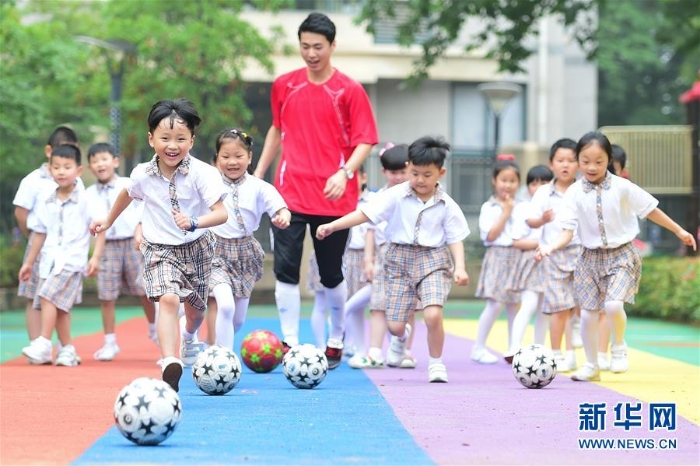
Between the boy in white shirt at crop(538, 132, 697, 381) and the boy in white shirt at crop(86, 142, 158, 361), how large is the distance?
12.9ft

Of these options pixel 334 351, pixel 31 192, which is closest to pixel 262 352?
pixel 334 351

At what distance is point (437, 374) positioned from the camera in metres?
8.36

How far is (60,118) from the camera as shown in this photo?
2195 cm

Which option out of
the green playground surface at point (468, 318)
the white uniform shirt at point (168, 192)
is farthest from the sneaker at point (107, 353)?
the white uniform shirt at point (168, 192)

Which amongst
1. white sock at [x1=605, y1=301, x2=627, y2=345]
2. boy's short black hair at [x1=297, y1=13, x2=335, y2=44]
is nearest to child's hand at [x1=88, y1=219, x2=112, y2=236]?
boy's short black hair at [x1=297, y1=13, x2=335, y2=44]

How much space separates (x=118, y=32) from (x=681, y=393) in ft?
55.8

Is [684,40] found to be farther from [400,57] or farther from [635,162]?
[400,57]

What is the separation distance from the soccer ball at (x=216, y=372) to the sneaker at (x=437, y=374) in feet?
5.37

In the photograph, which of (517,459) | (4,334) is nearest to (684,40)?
(4,334)

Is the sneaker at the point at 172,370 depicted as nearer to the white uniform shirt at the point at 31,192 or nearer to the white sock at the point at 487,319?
the white uniform shirt at the point at 31,192

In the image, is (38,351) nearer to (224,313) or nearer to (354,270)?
(224,313)

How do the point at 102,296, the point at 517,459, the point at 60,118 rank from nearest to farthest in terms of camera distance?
the point at 517,459 < the point at 102,296 < the point at 60,118

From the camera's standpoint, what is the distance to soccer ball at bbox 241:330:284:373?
869 cm

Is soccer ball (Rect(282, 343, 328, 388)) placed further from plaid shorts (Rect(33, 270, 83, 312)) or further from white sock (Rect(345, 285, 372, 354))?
plaid shorts (Rect(33, 270, 83, 312))
